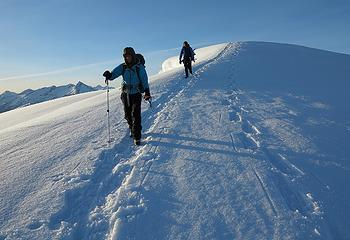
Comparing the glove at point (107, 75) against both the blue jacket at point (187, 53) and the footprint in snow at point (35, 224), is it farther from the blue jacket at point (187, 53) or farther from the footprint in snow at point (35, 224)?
the blue jacket at point (187, 53)

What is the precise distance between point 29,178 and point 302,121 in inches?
287

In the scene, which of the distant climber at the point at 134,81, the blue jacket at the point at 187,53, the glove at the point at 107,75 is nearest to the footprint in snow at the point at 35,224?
the distant climber at the point at 134,81

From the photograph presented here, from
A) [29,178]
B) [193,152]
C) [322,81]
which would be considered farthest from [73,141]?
[322,81]

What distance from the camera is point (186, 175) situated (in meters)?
6.24

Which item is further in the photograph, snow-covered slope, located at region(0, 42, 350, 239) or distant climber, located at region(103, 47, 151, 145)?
distant climber, located at region(103, 47, 151, 145)

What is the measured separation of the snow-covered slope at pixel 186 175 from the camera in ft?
Answer: 15.7

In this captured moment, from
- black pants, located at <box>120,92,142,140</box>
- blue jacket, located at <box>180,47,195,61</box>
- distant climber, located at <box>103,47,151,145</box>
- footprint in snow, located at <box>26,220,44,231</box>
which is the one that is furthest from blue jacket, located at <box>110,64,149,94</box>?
blue jacket, located at <box>180,47,195,61</box>

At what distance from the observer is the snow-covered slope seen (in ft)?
15.7

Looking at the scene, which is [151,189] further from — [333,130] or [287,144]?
[333,130]

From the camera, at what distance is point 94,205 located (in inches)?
209

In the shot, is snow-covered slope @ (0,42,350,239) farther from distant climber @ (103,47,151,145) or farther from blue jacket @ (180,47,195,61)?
blue jacket @ (180,47,195,61)

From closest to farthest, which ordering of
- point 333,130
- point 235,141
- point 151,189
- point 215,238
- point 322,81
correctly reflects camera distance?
point 215,238 < point 151,189 < point 235,141 < point 333,130 < point 322,81

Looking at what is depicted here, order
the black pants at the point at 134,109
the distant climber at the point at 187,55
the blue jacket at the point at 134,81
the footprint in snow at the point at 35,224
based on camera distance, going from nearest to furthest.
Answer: the footprint in snow at the point at 35,224
the black pants at the point at 134,109
the blue jacket at the point at 134,81
the distant climber at the point at 187,55

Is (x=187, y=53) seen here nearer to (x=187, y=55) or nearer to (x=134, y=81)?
(x=187, y=55)
